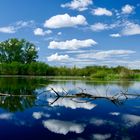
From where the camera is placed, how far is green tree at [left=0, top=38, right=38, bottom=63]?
70.1m

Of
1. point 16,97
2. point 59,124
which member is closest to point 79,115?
point 59,124

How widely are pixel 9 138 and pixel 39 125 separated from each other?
1.43 m

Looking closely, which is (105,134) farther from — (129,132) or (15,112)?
(15,112)

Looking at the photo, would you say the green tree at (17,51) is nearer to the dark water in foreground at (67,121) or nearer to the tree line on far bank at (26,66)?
the tree line on far bank at (26,66)

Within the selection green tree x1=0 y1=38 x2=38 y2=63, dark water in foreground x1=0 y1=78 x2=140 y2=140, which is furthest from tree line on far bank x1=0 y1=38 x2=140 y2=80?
dark water in foreground x1=0 y1=78 x2=140 y2=140

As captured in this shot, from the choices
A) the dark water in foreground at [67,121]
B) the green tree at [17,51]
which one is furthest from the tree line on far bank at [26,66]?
the dark water in foreground at [67,121]

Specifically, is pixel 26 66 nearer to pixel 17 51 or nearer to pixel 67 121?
pixel 17 51

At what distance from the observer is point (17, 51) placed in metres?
70.6

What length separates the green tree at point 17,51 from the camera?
70125mm

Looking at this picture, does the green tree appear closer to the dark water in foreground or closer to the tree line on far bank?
the tree line on far bank

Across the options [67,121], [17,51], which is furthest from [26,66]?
[67,121]

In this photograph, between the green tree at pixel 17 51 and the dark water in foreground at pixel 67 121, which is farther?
the green tree at pixel 17 51

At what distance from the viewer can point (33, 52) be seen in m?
71.5

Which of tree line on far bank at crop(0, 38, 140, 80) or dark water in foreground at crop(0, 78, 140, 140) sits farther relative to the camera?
tree line on far bank at crop(0, 38, 140, 80)
